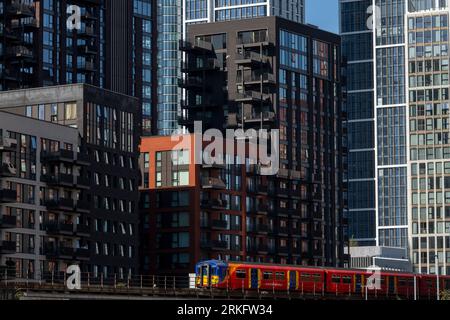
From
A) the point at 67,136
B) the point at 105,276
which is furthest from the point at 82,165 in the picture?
the point at 105,276

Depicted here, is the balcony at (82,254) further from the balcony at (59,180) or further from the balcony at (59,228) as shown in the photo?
the balcony at (59,180)

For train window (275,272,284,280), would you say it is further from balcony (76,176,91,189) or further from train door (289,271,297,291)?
balcony (76,176,91,189)

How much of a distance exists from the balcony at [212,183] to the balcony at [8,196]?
1917 inches

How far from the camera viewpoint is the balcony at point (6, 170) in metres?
142

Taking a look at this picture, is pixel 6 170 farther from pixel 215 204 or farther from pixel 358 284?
pixel 215 204

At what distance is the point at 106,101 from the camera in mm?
168250

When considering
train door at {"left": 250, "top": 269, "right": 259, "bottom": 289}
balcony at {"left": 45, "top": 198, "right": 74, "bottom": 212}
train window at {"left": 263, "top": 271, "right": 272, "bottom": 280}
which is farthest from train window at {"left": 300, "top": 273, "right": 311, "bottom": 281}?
balcony at {"left": 45, "top": 198, "right": 74, "bottom": 212}

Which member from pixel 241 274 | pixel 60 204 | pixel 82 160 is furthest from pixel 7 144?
pixel 241 274

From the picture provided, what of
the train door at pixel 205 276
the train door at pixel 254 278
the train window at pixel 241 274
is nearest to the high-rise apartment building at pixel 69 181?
the train door at pixel 205 276

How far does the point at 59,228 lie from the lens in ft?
497

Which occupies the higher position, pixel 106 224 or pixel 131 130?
pixel 131 130
